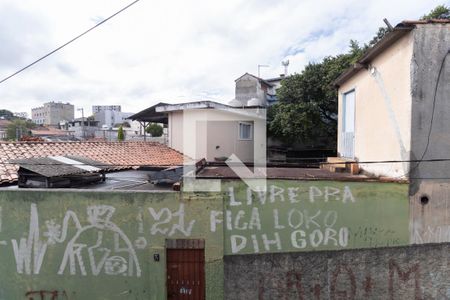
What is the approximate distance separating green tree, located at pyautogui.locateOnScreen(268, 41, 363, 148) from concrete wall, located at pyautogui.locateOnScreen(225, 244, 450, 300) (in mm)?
12737

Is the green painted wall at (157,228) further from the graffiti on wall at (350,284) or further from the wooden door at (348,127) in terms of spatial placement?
the wooden door at (348,127)

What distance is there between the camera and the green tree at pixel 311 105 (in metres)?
17.8

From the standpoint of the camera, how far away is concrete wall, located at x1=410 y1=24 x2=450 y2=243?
5332mm

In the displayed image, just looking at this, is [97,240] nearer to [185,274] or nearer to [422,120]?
[185,274]

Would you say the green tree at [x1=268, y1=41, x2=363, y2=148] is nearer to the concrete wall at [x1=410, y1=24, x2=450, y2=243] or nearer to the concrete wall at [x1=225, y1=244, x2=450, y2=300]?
the concrete wall at [x1=410, y1=24, x2=450, y2=243]

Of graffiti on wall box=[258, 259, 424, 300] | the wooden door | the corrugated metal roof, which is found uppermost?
the wooden door

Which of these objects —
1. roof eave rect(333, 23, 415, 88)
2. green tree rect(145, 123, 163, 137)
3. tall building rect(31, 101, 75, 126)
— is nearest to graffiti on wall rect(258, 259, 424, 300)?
roof eave rect(333, 23, 415, 88)

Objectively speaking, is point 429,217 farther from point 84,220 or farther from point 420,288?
point 84,220

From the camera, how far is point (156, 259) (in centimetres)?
581

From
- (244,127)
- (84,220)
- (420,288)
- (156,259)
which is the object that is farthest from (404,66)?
(244,127)

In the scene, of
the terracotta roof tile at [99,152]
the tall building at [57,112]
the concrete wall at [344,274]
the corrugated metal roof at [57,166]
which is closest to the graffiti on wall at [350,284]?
the concrete wall at [344,274]

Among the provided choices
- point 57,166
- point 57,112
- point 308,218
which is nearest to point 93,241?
point 57,166

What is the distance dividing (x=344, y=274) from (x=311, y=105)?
1363 cm

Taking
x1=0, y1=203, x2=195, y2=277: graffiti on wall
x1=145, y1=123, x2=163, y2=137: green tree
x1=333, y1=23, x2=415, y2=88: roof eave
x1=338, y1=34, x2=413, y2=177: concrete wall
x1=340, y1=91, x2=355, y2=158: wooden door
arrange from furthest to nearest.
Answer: x1=145, y1=123, x2=163, y2=137: green tree
x1=340, y1=91, x2=355, y2=158: wooden door
x1=0, y1=203, x2=195, y2=277: graffiti on wall
x1=338, y1=34, x2=413, y2=177: concrete wall
x1=333, y1=23, x2=415, y2=88: roof eave
